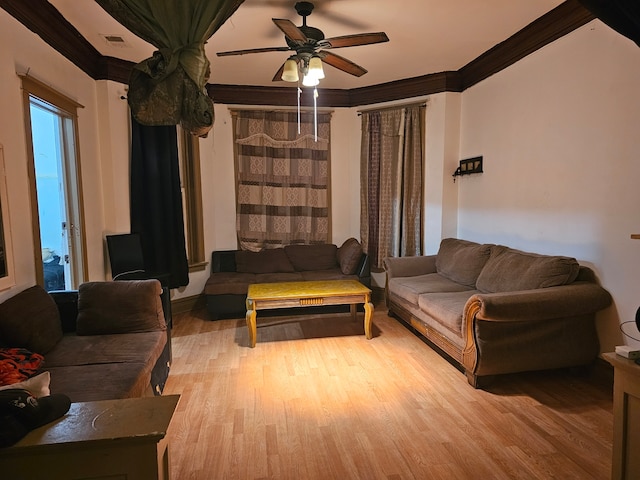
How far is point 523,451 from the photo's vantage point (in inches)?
85.7

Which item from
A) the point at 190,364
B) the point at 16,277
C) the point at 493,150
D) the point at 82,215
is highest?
the point at 493,150

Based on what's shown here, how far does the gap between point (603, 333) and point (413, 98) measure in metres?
3.16

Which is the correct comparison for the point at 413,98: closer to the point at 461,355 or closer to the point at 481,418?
the point at 461,355

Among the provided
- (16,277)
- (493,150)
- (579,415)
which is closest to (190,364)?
(16,277)

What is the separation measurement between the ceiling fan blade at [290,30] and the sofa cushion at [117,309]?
1.92 meters

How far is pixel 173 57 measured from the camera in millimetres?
1761

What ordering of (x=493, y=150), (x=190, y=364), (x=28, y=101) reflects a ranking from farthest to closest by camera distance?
(x=493, y=150), (x=190, y=364), (x=28, y=101)

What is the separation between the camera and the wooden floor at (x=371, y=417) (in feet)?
6.82

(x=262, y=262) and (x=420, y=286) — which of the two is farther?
(x=262, y=262)

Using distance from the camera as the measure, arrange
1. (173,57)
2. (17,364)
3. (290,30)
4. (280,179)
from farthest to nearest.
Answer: (280,179)
(290,30)
(17,364)
(173,57)

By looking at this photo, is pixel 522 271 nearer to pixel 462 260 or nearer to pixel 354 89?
pixel 462 260

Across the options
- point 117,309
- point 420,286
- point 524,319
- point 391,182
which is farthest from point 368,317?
point 117,309

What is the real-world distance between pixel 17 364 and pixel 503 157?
159 inches

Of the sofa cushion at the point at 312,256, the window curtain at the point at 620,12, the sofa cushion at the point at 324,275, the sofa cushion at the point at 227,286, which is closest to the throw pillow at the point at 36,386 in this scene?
the window curtain at the point at 620,12
